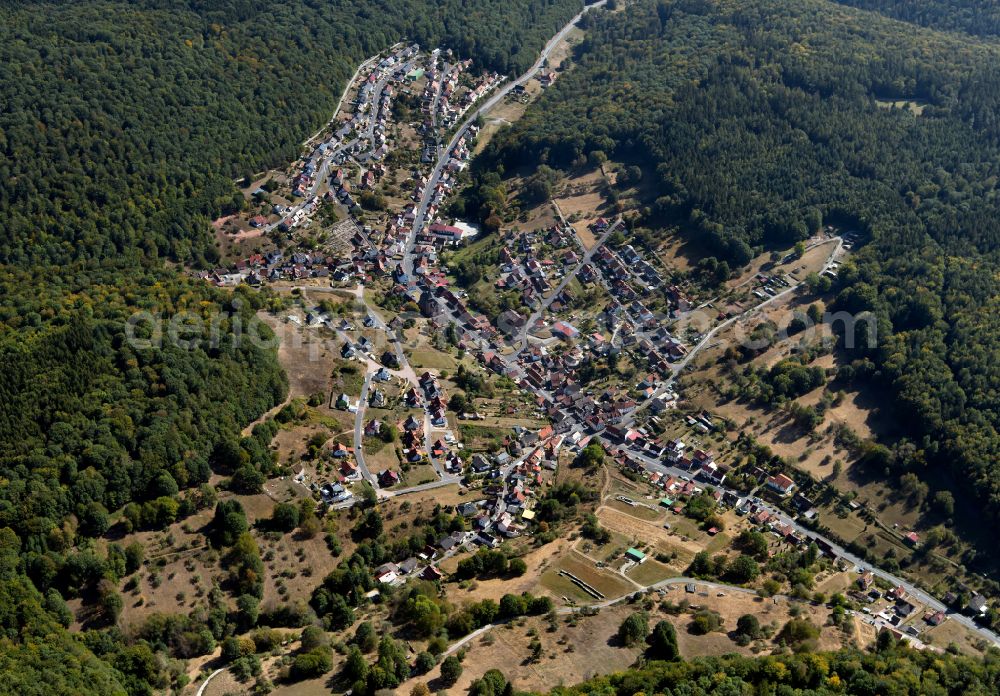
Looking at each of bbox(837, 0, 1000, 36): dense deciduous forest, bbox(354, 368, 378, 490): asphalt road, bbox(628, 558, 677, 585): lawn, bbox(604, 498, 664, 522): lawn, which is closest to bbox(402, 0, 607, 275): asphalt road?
bbox(354, 368, 378, 490): asphalt road

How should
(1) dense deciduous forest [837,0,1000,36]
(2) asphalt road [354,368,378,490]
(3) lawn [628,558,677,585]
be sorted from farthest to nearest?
(1) dense deciduous forest [837,0,1000,36]
(2) asphalt road [354,368,378,490]
(3) lawn [628,558,677,585]

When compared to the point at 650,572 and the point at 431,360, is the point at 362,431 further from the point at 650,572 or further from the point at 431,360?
the point at 650,572

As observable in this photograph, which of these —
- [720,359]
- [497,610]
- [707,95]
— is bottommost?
[497,610]

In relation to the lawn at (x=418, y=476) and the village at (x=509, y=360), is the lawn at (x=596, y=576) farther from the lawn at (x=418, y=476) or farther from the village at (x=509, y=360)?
the lawn at (x=418, y=476)

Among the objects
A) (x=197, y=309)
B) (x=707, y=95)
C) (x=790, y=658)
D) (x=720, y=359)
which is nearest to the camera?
(x=790, y=658)

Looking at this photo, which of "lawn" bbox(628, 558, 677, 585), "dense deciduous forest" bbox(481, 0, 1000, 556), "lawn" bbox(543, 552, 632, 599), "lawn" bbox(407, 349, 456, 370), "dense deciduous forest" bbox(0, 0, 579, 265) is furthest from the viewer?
"dense deciduous forest" bbox(0, 0, 579, 265)

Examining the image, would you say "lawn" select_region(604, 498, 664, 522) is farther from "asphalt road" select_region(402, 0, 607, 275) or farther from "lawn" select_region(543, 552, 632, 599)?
"asphalt road" select_region(402, 0, 607, 275)

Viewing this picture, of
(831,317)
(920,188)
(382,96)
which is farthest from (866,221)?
(382,96)

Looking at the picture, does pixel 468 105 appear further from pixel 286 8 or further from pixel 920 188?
pixel 920 188
